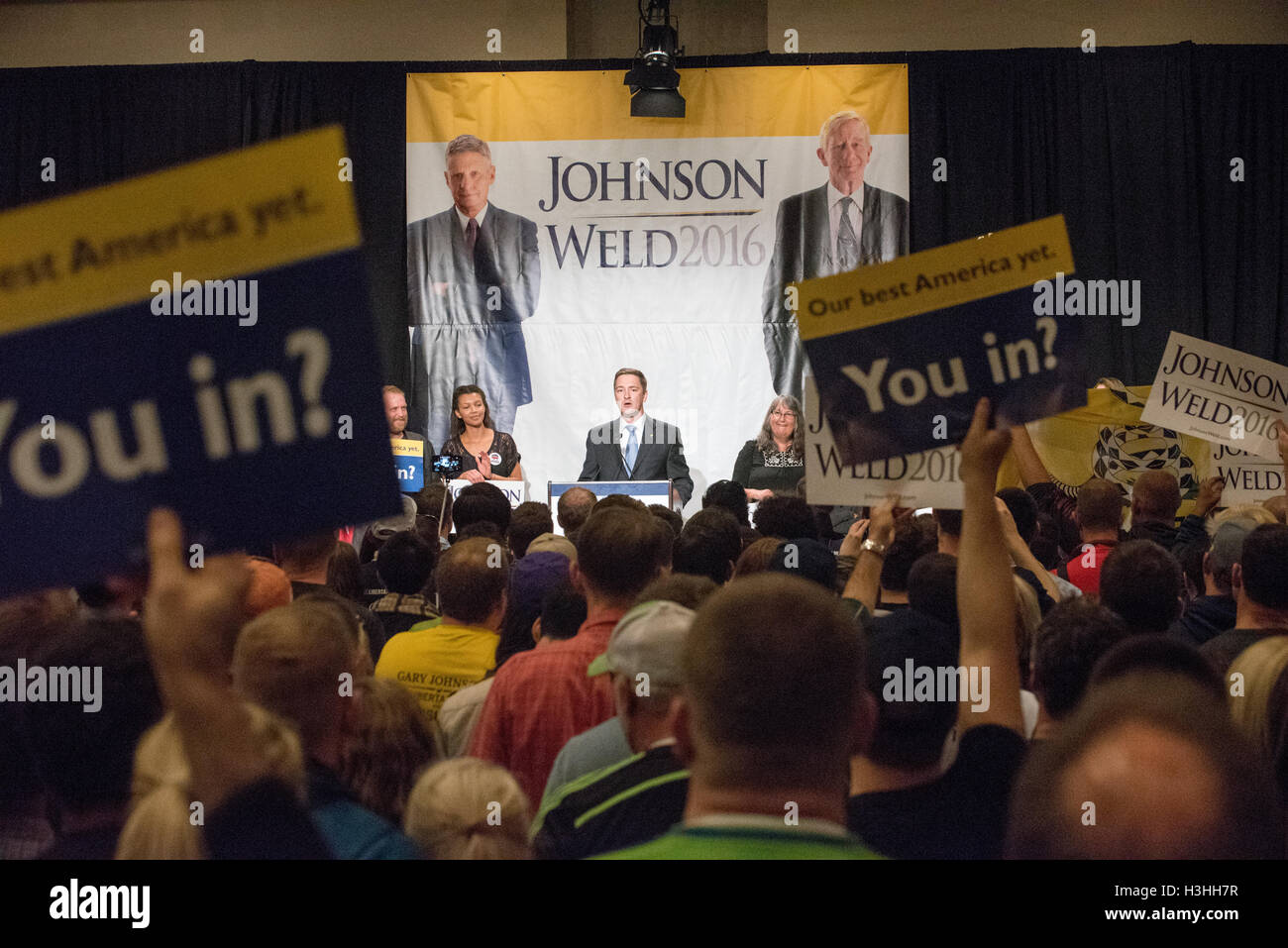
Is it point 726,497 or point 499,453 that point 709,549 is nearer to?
point 726,497

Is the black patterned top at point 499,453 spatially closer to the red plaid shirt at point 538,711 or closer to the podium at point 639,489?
the podium at point 639,489

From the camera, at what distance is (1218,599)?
2.79m

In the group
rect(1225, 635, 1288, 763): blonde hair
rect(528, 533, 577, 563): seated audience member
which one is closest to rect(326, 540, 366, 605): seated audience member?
rect(528, 533, 577, 563): seated audience member

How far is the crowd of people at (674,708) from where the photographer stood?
3.23 ft

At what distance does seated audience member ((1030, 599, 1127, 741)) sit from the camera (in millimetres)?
1865

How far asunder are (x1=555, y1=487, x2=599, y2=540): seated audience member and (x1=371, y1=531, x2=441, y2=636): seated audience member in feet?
3.67

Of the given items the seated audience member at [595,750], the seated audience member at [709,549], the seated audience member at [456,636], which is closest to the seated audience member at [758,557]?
the seated audience member at [709,549]

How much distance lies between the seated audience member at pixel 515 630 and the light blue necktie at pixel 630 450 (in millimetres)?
5075

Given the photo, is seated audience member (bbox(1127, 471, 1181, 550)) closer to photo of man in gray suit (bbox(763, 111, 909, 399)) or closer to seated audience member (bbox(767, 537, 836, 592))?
seated audience member (bbox(767, 537, 836, 592))

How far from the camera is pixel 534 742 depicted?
2.15 metres

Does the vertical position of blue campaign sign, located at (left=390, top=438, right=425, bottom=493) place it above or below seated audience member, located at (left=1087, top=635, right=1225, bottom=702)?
above

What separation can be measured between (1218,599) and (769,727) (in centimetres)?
202

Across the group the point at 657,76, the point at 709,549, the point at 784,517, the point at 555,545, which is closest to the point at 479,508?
the point at 555,545
